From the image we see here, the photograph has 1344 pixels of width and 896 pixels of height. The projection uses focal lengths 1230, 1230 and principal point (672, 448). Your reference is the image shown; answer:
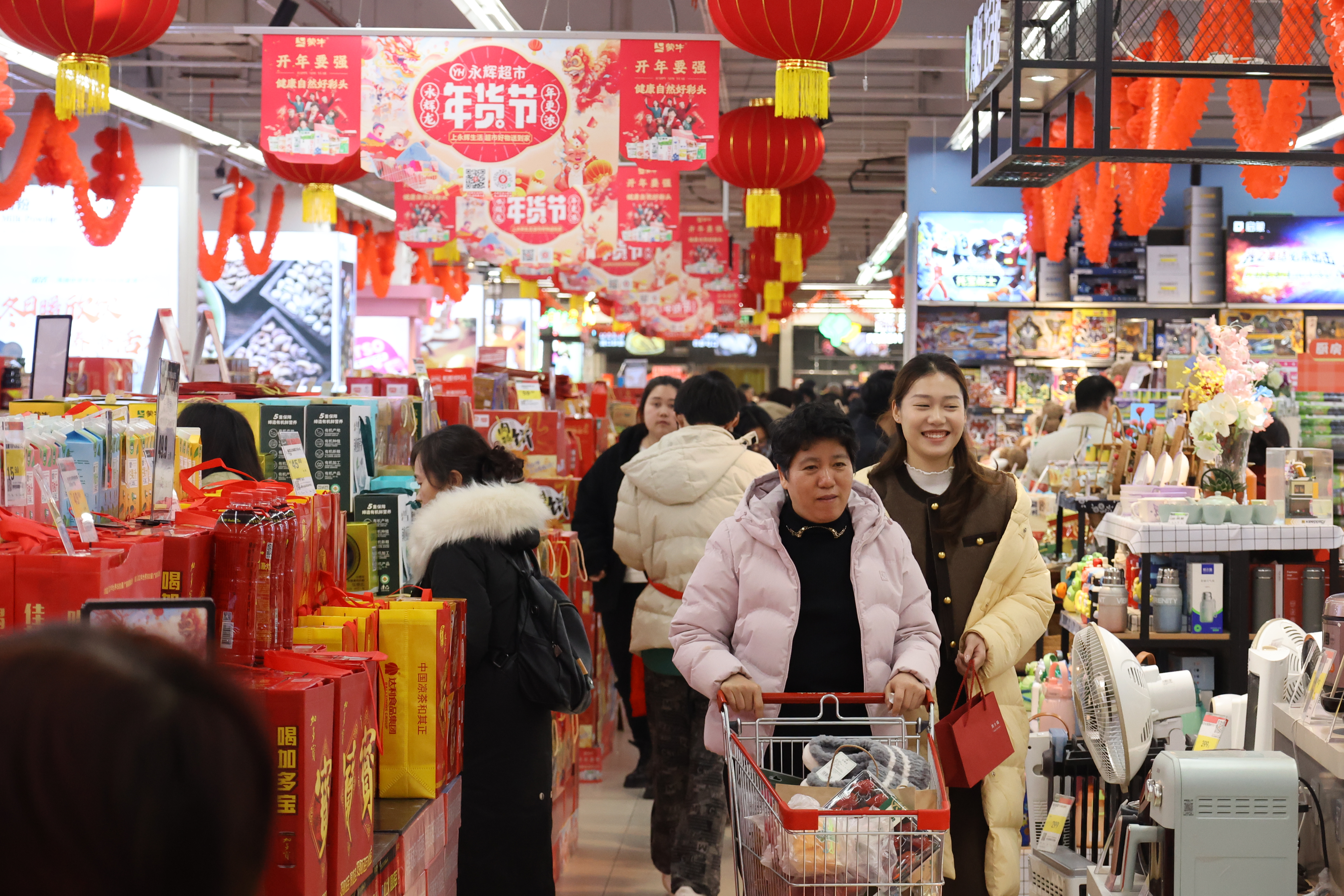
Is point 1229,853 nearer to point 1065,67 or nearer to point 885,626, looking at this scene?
point 885,626

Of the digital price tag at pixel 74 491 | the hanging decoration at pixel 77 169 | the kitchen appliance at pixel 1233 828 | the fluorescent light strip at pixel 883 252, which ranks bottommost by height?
the kitchen appliance at pixel 1233 828

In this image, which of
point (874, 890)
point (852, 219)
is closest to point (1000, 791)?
point (874, 890)

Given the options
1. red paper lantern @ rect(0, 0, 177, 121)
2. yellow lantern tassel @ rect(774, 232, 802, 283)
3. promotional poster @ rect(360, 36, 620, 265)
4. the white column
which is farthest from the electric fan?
the white column

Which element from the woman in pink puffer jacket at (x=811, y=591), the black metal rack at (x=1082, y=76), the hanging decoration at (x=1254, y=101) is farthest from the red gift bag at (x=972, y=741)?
the hanging decoration at (x=1254, y=101)

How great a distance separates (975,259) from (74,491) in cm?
1164

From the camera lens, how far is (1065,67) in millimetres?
5203

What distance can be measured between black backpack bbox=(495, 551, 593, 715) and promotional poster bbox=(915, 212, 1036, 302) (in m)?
9.98

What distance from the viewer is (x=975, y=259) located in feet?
42.6

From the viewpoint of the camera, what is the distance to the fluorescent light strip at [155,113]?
9859mm

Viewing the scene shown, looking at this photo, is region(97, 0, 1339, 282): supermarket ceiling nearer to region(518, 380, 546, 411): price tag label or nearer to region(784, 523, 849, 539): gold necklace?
region(518, 380, 546, 411): price tag label

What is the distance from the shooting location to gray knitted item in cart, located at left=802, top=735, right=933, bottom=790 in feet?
8.04

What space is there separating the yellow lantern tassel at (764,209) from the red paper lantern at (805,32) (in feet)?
7.23

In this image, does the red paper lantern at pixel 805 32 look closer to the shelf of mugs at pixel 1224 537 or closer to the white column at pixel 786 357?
the shelf of mugs at pixel 1224 537

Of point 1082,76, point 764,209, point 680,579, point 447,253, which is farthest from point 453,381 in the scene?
point 447,253
